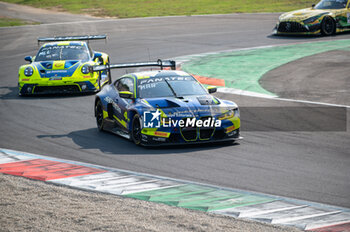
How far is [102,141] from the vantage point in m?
11.1

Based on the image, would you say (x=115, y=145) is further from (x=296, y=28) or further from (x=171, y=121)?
(x=296, y=28)

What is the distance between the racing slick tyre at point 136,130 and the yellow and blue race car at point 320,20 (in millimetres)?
15921

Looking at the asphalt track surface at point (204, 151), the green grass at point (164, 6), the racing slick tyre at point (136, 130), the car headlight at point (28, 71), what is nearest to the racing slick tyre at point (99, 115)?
the asphalt track surface at point (204, 151)

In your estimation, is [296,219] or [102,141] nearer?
[296,219]

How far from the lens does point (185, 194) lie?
757 cm

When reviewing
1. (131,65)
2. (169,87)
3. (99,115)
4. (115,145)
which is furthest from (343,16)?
(115,145)

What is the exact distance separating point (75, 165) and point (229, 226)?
3.56m

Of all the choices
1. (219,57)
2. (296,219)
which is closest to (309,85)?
(219,57)

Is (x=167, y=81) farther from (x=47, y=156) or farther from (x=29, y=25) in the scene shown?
(x=29, y=25)

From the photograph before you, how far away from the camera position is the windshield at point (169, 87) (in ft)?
36.1

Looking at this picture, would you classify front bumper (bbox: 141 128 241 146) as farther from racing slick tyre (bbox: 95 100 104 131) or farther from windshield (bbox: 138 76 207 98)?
racing slick tyre (bbox: 95 100 104 131)

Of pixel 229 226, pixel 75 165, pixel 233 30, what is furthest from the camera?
pixel 233 30

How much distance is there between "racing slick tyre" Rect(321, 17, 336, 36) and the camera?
25.1 m

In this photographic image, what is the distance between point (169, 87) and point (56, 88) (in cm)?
580
